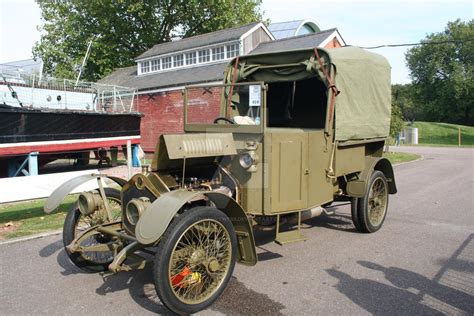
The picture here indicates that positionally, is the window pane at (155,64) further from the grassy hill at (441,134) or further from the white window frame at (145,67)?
the grassy hill at (441,134)

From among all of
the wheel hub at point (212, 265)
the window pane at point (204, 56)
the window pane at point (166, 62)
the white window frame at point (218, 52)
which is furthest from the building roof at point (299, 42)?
the wheel hub at point (212, 265)

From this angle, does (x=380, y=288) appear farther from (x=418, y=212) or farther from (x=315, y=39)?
(x=315, y=39)

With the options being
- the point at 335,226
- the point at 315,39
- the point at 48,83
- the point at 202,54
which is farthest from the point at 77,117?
the point at 315,39

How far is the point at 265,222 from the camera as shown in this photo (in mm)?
5012

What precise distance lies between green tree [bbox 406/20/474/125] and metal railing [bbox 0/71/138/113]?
46.1 metres

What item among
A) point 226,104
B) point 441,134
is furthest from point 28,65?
point 441,134

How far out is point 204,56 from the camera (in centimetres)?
2209

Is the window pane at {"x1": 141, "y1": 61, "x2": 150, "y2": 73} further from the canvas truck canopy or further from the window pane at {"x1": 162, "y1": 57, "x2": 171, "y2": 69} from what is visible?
the canvas truck canopy

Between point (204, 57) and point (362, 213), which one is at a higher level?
point (204, 57)

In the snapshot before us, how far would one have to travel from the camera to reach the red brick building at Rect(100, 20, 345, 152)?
19906 mm

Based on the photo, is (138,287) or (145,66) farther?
(145,66)

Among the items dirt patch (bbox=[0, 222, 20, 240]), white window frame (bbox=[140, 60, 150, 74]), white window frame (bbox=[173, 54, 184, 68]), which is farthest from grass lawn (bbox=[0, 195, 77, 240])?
white window frame (bbox=[140, 60, 150, 74])

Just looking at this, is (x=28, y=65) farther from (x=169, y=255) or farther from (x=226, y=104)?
(x=169, y=255)

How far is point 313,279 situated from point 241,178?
1.31 meters
